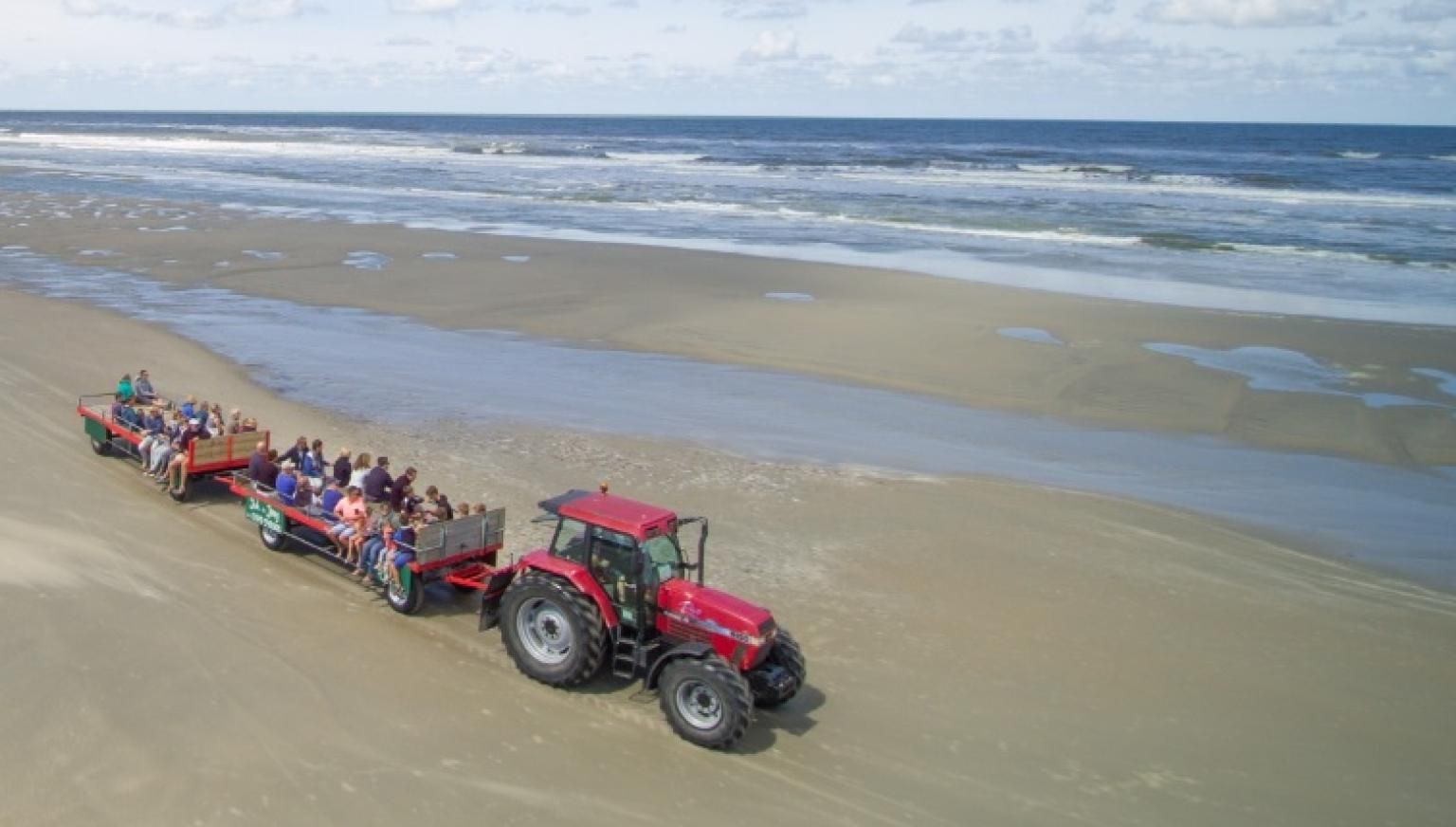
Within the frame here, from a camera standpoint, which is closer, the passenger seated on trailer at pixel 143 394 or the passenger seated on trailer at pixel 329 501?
the passenger seated on trailer at pixel 329 501

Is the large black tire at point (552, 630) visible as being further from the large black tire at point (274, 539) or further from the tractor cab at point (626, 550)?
the large black tire at point (274, 539)

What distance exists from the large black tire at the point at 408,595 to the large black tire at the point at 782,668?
134 inches

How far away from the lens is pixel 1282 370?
2117cm

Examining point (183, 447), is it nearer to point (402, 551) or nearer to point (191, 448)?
point (191, 448)

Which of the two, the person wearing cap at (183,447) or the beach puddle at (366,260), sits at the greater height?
the beach puddle at (366,260)

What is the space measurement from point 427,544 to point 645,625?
2.51 metres

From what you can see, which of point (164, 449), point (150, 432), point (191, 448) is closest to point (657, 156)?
point (150, 432)

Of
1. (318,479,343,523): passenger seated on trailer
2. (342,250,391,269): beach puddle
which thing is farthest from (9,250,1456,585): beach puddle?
(342,250,391,269): beach puddle

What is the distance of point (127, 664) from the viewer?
898cm

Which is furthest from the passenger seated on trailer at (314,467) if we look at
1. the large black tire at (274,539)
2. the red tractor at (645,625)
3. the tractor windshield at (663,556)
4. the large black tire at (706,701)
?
the large black tire at (706,701)

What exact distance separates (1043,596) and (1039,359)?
35.9 feet

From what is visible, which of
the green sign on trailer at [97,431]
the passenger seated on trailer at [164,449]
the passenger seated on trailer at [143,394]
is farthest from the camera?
the passenger seated on trailer at [143,394]

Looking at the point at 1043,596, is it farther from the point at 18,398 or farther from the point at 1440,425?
the point at 18,398

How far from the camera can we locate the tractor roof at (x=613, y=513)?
8766 mm
